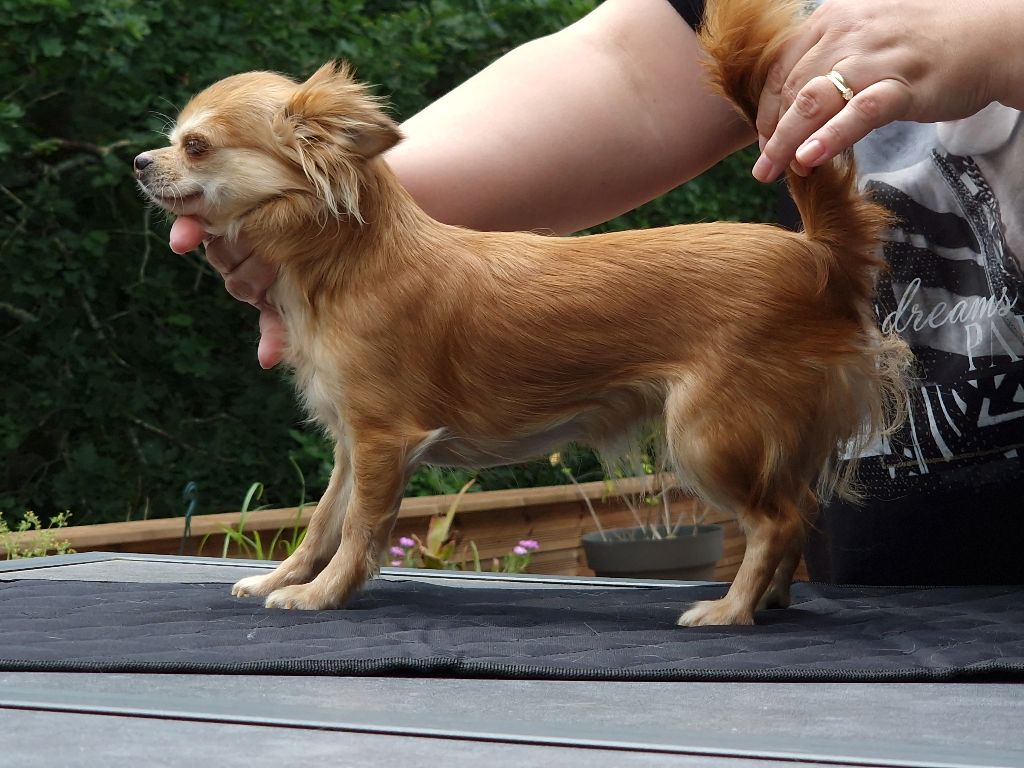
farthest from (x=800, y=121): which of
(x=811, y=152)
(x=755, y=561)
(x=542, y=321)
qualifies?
(x=755, y=561)

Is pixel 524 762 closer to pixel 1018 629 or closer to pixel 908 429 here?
pixel 1018 629

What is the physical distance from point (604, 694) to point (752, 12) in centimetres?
101

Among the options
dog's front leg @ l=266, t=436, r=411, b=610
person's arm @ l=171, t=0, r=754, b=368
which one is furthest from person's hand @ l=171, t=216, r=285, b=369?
person's arm @ l=171, t=0, r=754, b=368

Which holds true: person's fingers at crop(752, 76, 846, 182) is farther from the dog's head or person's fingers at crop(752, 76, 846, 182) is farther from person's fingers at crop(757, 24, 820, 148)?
the dog's head

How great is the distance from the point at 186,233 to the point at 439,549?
238 centimetres

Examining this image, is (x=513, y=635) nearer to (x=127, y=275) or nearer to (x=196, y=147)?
(x=196, y=147)

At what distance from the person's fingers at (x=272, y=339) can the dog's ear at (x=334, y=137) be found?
240 millimetres

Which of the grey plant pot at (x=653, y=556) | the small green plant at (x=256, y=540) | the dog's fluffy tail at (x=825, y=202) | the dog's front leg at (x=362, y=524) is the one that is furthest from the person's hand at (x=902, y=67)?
the grey plant pot at (x=653, y=556)

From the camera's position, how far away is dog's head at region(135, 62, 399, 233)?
6.08 feet

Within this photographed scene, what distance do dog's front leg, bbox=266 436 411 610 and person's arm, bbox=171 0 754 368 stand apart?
60cm

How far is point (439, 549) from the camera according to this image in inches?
163

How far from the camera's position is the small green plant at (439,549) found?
13.4ft

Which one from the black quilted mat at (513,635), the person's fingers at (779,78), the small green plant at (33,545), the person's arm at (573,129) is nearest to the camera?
the black quilted mat at (513,635)

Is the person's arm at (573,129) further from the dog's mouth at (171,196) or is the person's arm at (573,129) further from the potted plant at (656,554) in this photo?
the potted plant at (656,554)
